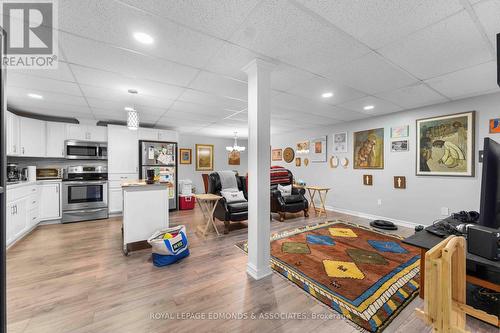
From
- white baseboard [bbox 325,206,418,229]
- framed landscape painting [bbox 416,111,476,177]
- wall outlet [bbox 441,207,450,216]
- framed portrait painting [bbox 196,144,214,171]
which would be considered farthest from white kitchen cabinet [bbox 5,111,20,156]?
wall outlet [bbox 441,207,450,216]

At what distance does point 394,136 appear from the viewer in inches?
166

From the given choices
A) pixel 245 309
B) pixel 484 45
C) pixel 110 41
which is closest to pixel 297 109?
pixel 484 45

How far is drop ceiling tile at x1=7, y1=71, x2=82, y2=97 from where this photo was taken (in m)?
2.45

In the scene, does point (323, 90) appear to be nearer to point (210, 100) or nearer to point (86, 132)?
point (210, 100)

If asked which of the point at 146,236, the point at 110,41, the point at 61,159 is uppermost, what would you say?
the point at 110,41

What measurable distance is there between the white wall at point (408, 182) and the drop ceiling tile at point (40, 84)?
5426mm

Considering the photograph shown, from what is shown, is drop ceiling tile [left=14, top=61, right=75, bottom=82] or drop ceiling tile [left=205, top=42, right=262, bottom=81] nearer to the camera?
drop ceiling tile [left=205, top=42, right=262, bottom=81]

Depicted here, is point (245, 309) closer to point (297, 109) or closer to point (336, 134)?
point (297, 109)

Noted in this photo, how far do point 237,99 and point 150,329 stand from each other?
308cm

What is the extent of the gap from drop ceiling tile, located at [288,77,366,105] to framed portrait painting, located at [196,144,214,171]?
4.76 metres

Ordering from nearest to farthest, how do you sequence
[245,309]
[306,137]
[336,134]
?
[245,309] → [336,134] → [306,137]

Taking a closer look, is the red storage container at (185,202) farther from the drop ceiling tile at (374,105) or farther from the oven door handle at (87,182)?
the drop ceiling tile at (374,105)

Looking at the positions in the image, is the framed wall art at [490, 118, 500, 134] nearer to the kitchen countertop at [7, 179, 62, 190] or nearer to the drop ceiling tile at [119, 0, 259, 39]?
the drop ceiling tile at [119, 0, 259, 39]
